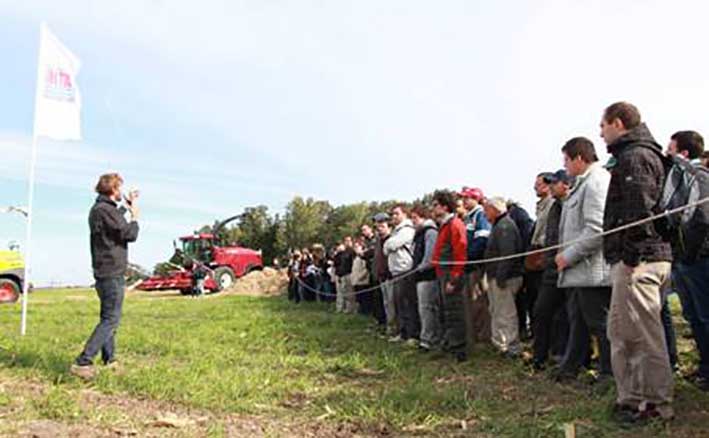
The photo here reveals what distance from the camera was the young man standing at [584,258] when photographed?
15.7ft

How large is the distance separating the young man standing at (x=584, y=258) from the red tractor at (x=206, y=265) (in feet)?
83.5

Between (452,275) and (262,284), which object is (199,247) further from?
(452,275)

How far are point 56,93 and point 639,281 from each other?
8746 millimetres

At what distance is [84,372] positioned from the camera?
18.6ft

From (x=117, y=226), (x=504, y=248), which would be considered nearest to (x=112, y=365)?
(x=117, y=226)

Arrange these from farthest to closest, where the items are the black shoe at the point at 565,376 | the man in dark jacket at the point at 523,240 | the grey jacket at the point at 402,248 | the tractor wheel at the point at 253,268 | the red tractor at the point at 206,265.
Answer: the tractor wheel at the point at 253,268, the red tractor at the point at 206,265, the grey jacket at the point at 402,248, the man in dark jacket at the point at 523,240, the black shoe at the point at 565,376

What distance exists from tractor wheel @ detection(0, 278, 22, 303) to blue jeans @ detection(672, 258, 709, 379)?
2056 centimetres

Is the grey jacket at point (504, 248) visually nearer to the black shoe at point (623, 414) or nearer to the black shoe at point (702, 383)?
the black shoe at point (702, 383)

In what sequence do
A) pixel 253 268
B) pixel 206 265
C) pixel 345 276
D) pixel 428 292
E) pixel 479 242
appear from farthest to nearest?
pixel 253 268 → pixel 206 265 → pixel 345 276 → pixel 428 292 → pixel 479 242

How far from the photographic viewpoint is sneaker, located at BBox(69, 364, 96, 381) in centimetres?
563

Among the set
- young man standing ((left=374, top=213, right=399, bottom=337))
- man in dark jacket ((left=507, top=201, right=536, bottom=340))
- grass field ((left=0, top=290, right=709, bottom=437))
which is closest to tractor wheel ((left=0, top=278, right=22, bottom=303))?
grass field ((left=0, top=290, right=709, bottom=437))

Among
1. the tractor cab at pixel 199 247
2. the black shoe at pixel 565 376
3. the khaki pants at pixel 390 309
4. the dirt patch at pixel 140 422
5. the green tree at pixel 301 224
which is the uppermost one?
the green tree at pixel 301 224

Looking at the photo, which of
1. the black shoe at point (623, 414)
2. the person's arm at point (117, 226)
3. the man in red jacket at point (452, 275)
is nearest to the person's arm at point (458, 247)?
the man in red jacket at point (452, 275)

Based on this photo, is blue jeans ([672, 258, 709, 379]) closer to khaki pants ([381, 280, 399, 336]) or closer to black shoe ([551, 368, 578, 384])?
black shoe ([551, 368, 578, 384])
